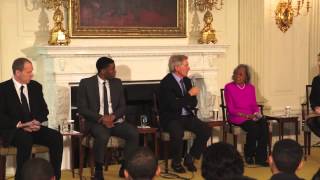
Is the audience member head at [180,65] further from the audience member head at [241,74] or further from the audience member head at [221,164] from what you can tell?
the audience member head at [221,164]

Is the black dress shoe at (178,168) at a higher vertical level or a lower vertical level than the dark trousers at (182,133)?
lower

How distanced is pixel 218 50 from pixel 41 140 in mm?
2836

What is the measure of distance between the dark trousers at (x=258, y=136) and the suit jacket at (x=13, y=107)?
97.1 inches

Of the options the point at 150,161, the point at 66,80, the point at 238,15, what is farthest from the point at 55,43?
the point at 150,161

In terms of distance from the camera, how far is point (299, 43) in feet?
27.0

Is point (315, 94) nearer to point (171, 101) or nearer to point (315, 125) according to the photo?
point (315, 125)

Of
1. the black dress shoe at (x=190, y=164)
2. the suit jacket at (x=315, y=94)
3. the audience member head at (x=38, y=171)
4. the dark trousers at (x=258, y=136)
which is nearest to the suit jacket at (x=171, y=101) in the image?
the black dress shoe at (x=190, y=164)

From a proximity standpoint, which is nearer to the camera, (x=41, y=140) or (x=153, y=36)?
(x=41, y=140)

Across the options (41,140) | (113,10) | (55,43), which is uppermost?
(113,10)

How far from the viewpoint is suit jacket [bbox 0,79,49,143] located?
211 inches

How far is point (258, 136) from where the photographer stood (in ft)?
22.0

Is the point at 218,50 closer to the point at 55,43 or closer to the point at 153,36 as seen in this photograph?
the point at 153,36

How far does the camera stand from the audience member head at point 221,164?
106 inches

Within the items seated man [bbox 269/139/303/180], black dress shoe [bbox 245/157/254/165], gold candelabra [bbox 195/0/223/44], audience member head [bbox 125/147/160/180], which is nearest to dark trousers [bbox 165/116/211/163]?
black dress shoe [bbox 245/157/254/165]
